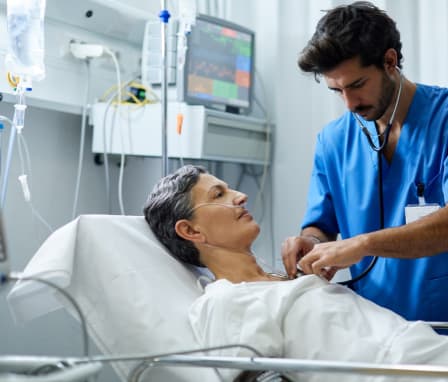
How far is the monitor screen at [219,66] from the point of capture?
9.65 ft

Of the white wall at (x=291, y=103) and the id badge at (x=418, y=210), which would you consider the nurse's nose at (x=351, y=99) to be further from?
the white wall at (x=291, y=103)

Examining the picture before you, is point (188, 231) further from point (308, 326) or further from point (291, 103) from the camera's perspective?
point (291, 103)

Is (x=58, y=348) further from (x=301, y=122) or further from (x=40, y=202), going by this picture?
(x=301, y=122)

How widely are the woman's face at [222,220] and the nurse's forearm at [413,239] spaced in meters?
0.38

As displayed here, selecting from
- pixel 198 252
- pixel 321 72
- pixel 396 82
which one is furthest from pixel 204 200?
pixel 396 82

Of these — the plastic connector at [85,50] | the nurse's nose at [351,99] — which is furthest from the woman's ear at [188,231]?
the plastic connector at [85,50]

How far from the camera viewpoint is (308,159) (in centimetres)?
322

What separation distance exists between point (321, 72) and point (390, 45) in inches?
8.2

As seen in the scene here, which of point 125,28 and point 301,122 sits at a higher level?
point 125,28

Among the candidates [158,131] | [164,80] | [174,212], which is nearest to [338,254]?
[174,212]

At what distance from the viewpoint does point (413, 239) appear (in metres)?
1.61

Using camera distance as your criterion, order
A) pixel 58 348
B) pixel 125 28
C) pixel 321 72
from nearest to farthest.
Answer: pixel 321 72
pixel 58 348
pixel 125 28

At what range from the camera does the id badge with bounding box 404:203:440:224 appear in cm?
182

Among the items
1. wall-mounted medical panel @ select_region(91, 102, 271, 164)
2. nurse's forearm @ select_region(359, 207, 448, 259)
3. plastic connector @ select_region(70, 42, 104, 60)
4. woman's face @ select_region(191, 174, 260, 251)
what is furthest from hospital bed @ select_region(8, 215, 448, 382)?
plastic connector @ select_region(70, 42, 104, 60)
